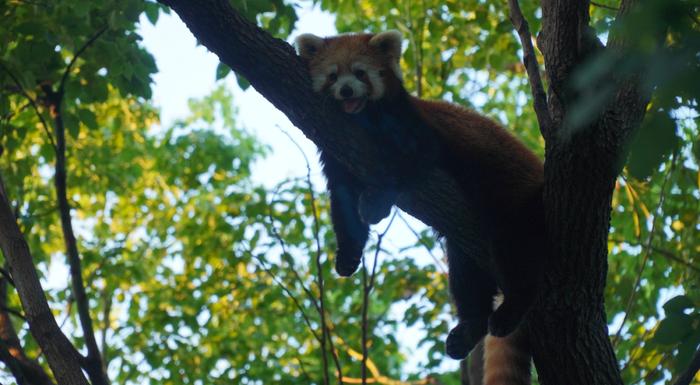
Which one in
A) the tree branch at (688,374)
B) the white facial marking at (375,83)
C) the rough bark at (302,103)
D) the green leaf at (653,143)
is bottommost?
the green leaf at (653,143)

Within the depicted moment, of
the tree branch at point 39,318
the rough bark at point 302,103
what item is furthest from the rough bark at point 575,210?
the tree branch at point 39,318

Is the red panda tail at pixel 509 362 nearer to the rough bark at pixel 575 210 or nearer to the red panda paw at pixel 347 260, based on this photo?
the rough bark at pixel 575 210

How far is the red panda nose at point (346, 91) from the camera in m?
3.67

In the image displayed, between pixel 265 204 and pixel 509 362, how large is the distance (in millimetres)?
3514

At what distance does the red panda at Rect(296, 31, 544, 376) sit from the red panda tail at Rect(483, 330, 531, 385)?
114mm

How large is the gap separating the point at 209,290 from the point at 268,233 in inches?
55.3

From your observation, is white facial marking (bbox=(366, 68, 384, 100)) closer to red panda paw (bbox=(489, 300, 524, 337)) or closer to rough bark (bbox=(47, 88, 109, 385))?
red panda paw (bbox=(489, 300, 524, 337))

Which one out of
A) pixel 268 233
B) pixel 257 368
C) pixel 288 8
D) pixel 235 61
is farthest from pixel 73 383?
pixel 257 368

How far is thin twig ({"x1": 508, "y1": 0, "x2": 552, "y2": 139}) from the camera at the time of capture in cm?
312

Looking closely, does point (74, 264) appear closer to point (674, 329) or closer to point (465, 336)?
point (465, 336)

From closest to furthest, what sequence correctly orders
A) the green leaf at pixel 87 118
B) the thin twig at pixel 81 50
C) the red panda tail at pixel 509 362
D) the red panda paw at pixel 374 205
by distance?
the red panda paw at pixel 374 205, the red panda tail at pixel 509 362, the thin twig at pixel 81 50, the green leaf at pixel 87 118

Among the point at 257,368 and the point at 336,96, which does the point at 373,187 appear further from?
the point at 257,368

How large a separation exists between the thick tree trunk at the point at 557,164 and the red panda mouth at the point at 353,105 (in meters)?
0.35

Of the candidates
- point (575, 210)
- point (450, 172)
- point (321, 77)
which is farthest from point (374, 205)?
point (575, 210)
